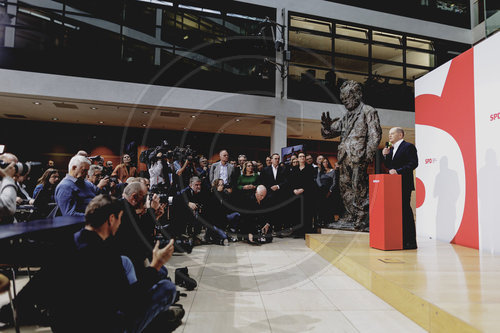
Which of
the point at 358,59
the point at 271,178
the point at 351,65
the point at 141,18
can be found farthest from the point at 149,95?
the point at 351,65

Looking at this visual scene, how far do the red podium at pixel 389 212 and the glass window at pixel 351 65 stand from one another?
28.0 ft

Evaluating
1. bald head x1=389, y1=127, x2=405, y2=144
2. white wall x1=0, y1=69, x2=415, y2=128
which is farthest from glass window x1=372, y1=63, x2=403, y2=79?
bald head x1=389, y1=127, x2=405, y2=144

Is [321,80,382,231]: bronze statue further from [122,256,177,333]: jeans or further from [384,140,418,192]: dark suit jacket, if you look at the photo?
[122,256,177,333]: jeans

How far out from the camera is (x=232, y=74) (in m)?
9.38

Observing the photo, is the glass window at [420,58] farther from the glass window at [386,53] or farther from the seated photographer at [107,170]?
the seated photographer at [107,170]

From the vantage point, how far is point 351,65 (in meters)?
11.3

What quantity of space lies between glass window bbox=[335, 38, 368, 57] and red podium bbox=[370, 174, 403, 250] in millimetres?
8459

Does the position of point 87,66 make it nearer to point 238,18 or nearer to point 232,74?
point 232,74

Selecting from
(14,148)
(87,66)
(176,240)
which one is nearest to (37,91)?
(87,66)

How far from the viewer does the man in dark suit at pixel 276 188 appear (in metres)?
6.14

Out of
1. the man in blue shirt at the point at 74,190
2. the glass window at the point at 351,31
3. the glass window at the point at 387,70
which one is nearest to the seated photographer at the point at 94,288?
the man in blue shirt at the point at 74,190

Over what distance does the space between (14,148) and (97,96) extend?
16.7 feet

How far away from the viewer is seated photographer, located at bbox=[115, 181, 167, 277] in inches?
90.6

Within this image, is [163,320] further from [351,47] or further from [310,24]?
[351,47]
